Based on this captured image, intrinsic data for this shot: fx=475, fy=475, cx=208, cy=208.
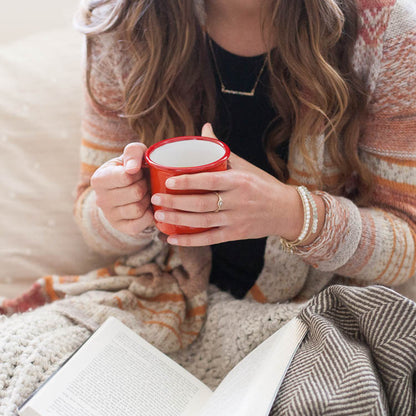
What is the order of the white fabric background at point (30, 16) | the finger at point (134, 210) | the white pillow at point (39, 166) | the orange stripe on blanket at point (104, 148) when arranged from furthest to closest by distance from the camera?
the white fabric background at point (30, 16)
the white pillow at point (39, 166)
the orange stripe on blanket at point (104, 148)
the finger at point (134, 210)

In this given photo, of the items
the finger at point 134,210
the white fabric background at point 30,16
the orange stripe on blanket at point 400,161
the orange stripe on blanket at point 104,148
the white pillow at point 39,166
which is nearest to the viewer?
the finger at point 134,210

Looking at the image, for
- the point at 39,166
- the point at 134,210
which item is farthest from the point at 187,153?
the point at 39,166

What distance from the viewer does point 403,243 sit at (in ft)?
2.66

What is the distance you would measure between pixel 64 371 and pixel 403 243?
0.58m

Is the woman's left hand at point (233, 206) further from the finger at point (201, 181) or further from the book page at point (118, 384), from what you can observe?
the book page at point (118, 384)

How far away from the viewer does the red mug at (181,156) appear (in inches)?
23.6

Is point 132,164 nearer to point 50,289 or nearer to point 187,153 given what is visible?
point 187,153


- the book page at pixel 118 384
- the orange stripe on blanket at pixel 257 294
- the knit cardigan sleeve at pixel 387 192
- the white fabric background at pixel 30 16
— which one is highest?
the white fabric background at pixel 30 16

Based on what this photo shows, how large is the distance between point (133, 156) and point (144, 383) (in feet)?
1.10

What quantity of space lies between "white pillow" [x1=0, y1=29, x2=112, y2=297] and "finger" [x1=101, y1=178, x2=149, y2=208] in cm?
43

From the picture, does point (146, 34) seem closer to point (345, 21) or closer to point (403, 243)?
point (345, 21)

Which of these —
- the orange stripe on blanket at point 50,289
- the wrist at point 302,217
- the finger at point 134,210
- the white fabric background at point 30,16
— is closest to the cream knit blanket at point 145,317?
the orange stripe on blanket at point 50,289

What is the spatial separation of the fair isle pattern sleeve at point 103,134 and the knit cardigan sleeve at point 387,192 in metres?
0.34

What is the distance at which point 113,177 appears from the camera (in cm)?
66
